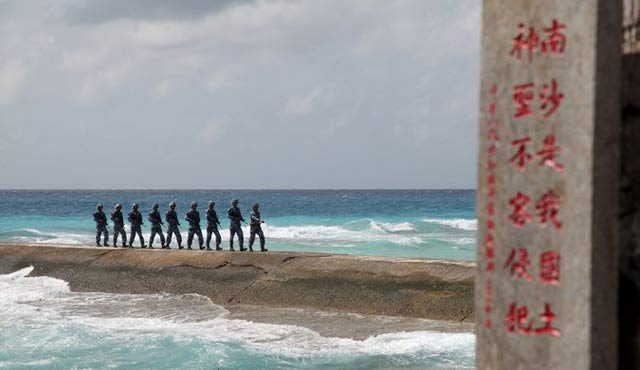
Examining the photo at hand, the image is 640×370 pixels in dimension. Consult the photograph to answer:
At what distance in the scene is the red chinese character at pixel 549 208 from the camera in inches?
142

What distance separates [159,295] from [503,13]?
1282cm

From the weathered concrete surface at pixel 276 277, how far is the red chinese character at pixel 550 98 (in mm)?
9070

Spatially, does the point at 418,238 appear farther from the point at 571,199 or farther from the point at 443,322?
the point at 571,199

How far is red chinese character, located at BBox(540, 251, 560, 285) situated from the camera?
11.8 ft

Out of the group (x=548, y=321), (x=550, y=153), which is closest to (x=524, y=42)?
(x=550, y=153)

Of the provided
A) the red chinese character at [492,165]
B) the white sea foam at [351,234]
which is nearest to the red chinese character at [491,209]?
the red chinese character at [492,165]

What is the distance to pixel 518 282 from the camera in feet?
12.1

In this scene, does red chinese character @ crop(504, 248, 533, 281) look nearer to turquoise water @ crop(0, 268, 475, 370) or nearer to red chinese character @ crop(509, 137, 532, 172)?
red chinese character @ crop(509, 137, 532, 172)

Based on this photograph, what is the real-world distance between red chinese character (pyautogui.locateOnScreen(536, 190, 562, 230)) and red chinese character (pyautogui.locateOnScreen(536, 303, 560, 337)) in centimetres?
36

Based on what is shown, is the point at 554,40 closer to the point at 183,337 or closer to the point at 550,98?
the point at 550,98

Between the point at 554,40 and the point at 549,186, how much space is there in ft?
2.12

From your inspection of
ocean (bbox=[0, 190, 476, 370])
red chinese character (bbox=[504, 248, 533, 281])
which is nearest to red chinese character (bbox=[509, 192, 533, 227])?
red chinese character (bbox=[504, 248, 533, 281])

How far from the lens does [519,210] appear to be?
372 centimetres

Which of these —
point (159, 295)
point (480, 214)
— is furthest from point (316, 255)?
point (480, 214)
